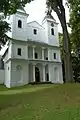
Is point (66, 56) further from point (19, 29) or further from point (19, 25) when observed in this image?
point (19, 25)

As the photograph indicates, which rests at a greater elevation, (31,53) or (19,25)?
(19,25)

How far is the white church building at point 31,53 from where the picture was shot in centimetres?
3662

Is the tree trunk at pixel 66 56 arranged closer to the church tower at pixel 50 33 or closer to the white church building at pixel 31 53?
the white church building at pixel 31 53

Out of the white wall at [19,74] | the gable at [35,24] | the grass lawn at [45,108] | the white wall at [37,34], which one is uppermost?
the gable at [35,24]

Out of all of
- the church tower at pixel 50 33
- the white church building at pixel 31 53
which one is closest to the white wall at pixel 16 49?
the white church building at pixel 31 53

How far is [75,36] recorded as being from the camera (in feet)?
96.0

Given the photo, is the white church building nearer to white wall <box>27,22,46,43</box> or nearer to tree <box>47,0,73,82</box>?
white wall <box>27,22,46,43</box>

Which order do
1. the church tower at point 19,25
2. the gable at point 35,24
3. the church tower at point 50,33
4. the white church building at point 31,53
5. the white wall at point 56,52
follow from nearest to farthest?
1. the white church building at point 31,53
2. the church tower at point 19,25
3. the white wall at point 56,52
4. the gable at point 35,24
5. the church tower at point 50,33

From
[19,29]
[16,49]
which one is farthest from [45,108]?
[19,29]

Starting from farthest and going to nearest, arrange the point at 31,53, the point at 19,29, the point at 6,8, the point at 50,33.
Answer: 1. the point at 50,33
2. the point at 31,53
3. the point at 19,29
4. the point at 6,8

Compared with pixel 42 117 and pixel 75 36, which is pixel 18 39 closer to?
pixel 75 36

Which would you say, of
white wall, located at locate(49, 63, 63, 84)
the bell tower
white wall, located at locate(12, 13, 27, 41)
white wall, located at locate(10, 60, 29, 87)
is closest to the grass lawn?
white wall, located at locate(10, 60, 29, 87)

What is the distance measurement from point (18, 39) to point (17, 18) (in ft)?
14.1

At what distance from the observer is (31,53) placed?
1576 inches
